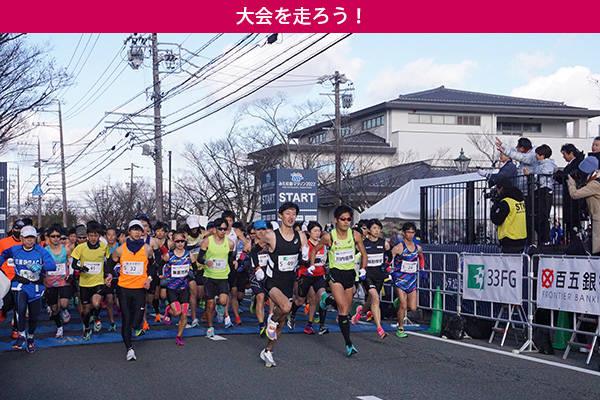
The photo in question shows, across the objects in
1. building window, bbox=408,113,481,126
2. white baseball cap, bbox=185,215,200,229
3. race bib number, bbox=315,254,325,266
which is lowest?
race bib number, bbox=315,254,325,266

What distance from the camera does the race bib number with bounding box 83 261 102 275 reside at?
1270 cm

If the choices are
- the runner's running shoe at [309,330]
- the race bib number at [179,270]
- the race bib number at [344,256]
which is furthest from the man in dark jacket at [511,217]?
the race bib number at [179,270]

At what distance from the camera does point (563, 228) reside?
41.6 feet

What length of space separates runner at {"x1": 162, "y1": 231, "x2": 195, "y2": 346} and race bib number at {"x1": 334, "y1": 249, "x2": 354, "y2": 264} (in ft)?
8.99

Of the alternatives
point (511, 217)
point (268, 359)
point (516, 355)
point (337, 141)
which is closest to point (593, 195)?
point (511, 217)

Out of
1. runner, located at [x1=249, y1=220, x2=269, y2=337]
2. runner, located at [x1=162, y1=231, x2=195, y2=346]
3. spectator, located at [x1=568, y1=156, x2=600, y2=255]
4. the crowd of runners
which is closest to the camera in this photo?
the crowd of runners

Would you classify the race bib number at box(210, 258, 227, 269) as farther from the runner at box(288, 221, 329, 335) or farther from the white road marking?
the white road marking

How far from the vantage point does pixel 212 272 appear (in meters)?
12.6

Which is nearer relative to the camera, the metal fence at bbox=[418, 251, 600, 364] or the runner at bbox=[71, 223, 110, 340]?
the metal fence at bbox=[418, 251, 600, 364]

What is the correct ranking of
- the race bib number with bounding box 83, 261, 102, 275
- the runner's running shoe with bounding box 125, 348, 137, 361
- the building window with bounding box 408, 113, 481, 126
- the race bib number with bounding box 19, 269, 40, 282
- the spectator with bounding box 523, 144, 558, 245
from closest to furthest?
the runner's running shoe with bounding box 125, 348, 137, 361 < the race bib number with bounding box 19, 269, 40, 282 < the spectator with bounding box 523, 144, 558, 245 < the race bib number with bounding box 83, 261, 102, 275 < the building window with bounding box 408, 113, 481, 126

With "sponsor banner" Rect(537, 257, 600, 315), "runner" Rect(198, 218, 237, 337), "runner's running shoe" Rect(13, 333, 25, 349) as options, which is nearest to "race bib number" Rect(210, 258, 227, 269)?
"runner" Rect(198, 218, 237, 337)

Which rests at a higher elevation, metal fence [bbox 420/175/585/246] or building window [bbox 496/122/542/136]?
building window [bbox 496/122/542/136]

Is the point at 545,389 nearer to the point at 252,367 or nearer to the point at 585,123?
the point at 252,367

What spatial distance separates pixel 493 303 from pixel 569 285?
6.77 ft
